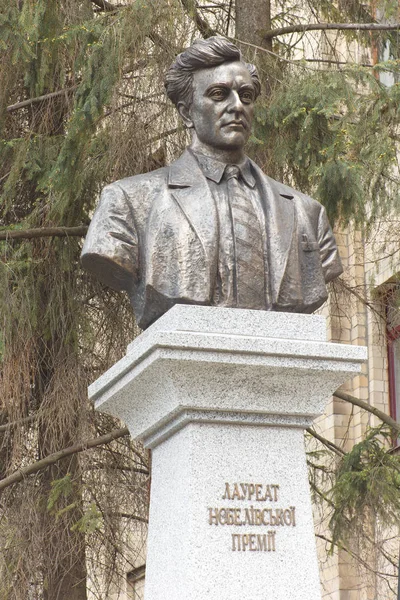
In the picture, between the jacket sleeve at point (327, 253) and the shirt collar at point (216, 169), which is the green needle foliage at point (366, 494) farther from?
the shirt collar at point (216, 169)

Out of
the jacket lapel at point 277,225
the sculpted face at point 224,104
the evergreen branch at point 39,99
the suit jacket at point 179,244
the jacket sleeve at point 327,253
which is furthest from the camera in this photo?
the evergreen branch at point 39,99

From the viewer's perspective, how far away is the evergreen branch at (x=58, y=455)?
31.6ft

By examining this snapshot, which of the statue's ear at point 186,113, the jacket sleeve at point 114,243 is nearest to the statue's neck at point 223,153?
the statue's ear at point 186,113

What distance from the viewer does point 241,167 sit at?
638 cm

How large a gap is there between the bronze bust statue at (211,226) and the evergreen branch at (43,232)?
11.3 ft

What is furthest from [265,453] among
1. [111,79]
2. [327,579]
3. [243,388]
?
[327,579]

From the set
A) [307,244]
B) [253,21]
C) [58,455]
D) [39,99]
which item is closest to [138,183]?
[307,244]

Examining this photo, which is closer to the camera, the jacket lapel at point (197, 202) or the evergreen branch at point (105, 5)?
the jacket lapel at point (197, 202)

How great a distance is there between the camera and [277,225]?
6.22 meters

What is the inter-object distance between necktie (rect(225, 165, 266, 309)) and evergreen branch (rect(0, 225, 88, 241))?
3686mm

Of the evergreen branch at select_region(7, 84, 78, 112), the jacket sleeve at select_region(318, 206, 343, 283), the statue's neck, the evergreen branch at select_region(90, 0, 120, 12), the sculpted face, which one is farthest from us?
the evergreen branch at select_region(90, 0, 120, 12)

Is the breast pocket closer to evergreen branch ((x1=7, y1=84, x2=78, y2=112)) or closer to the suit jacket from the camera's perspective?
the suit jacket

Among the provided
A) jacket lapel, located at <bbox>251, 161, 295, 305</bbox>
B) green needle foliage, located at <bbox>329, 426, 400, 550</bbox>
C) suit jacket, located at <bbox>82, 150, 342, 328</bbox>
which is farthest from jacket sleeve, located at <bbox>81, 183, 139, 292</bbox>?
green needle foliage, located at <bbox>329, 426, 400, 550</bbox>

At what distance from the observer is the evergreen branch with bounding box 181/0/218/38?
964cm
